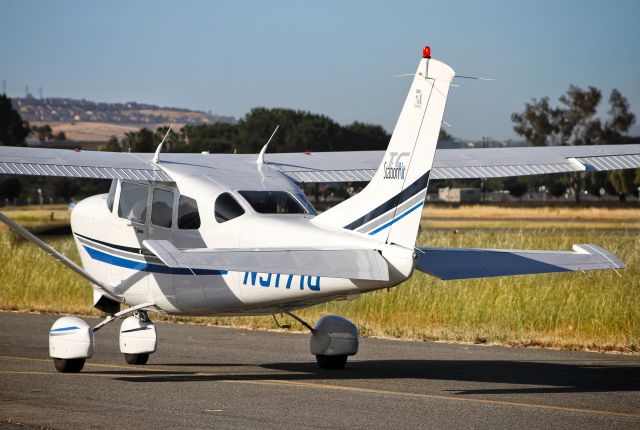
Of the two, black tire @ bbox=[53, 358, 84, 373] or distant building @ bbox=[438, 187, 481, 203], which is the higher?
black tire @ bbox=[53, 358, 84, 373]

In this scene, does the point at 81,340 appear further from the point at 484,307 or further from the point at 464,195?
the point at 464,195

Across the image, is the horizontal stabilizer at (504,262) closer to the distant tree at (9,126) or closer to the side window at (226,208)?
the side window at (226,208)

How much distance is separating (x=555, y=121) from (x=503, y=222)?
53.9 metres

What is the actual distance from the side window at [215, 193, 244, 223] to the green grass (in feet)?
16.8

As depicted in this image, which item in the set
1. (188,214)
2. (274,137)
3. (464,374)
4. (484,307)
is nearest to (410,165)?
(188,214)

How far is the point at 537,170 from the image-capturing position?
1261 cm

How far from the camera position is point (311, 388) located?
37.0ft

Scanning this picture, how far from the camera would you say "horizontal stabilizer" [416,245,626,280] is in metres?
11.1

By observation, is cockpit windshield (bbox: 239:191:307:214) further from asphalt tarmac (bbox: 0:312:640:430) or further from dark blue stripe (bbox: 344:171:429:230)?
asphalt tarmac (bbox: 0:312:640:430)

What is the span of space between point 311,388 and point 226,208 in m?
2.04

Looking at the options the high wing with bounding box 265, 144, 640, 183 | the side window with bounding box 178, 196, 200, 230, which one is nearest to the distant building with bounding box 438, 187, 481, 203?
the high wing with bounding box 265, 144, 640, 183

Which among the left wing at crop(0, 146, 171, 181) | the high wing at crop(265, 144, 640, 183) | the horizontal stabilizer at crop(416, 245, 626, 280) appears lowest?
the horizontal stabilizer at crop(416, 245, 626, 280)

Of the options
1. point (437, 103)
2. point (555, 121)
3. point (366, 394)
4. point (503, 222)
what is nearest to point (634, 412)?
point (366, 394)

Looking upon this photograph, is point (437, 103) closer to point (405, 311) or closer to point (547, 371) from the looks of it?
point (547, 371)
